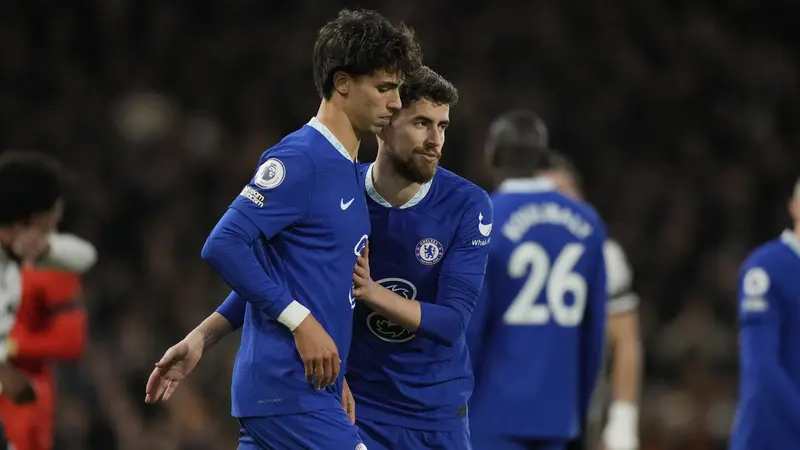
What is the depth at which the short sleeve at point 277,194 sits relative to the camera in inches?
131

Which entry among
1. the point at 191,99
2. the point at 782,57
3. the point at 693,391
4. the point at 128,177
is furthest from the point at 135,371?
the point at 782,57

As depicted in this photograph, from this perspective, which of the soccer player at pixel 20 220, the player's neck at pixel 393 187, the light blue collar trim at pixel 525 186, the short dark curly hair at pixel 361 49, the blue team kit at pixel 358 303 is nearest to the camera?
the blue team kit at pixel 358 303

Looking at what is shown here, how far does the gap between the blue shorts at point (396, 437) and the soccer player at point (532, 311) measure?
56.1 inches

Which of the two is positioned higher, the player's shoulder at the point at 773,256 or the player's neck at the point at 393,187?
the player's neck at the point at 393,187

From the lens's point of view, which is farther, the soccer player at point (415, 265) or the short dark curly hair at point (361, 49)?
the soccer player at point (415, 265)

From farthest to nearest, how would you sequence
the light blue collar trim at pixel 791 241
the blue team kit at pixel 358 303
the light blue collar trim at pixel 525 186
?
the light blue collar trim at pixel 525 186
the light blue collar trim at pixel 791 241
the blue team kit at pixel 358 303

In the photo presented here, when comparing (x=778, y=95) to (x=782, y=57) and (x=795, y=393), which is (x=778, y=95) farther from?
(x=795, y=393)

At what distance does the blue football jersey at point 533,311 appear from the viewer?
557 cm

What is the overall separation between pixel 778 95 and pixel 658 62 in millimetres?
1325

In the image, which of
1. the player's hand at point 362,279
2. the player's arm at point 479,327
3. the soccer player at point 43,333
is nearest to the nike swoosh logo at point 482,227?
the player's hand at point 362,279

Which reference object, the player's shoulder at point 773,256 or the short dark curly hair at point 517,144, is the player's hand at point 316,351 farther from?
the player's shoulder at point 773,256

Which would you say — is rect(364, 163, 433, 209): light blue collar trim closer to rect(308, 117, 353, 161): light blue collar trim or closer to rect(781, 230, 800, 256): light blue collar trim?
rect(308, 117, 353, 161): light blue collar trim

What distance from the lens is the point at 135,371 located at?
9.36 meters

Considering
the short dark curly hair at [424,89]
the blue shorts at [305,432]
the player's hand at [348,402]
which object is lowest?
the blue shorts at [305,432]
